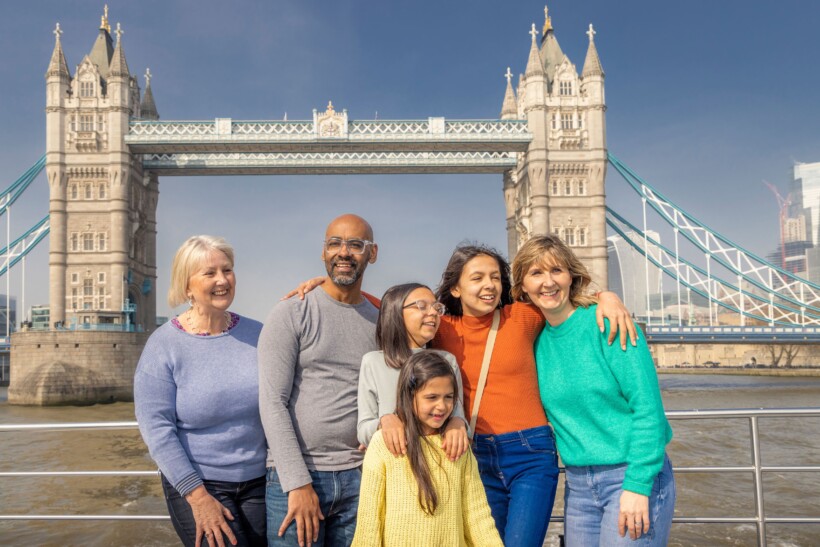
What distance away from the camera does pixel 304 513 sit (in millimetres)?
2137

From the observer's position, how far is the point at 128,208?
29016 millimetres

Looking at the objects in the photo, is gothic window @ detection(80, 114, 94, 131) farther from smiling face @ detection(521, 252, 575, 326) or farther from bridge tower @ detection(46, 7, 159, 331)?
smiling face @ detection(521, 252, 575, 326)

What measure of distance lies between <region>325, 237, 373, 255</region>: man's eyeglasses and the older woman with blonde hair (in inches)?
15.4

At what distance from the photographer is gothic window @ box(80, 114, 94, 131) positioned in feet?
95.6

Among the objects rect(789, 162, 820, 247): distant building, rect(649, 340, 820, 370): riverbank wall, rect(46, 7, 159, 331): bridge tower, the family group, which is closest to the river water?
the family group

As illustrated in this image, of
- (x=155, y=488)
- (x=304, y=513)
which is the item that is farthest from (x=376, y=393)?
(x=155, y=488)

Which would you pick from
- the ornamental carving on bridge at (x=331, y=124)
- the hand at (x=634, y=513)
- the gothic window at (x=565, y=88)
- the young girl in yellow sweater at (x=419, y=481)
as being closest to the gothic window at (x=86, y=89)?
the ornamental carving on bridge at (x=331, y=124)

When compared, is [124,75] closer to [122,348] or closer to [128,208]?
[128,208]

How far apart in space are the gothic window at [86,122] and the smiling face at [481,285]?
1227 inches

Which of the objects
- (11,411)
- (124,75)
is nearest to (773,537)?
(11,411)

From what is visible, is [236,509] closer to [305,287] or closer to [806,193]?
[305,287]

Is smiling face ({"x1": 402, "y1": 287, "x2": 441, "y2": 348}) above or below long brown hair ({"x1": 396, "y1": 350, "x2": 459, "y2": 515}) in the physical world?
above

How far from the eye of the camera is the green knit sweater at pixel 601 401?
6.81 feet

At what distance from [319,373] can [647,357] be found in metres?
1.14
